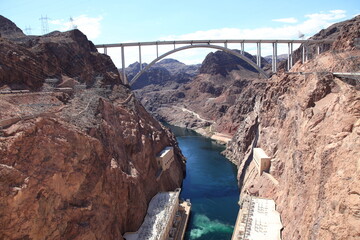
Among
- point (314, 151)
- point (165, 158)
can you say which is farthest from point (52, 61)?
point (314, 151)

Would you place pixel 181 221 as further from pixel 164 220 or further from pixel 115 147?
pixel 115 147

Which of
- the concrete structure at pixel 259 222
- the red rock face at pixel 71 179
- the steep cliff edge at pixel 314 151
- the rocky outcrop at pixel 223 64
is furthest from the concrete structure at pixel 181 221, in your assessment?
the rocky outcrop at pixel 223 64

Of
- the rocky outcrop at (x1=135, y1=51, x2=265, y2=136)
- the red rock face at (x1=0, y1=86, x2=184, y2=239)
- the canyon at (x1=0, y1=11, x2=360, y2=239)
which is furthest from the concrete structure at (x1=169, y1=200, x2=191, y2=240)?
the rocky outcrop at (x1=135, y1=51, x2=265, y2=136)

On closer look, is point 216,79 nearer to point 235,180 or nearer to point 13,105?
point 235,180

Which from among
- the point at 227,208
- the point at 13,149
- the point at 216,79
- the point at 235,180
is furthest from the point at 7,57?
the point at 216,79

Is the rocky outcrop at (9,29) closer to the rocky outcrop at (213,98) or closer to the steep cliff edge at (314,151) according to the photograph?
the steep cliff edge at (314,151)

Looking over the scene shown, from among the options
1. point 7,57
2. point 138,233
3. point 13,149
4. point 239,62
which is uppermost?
point 239,62

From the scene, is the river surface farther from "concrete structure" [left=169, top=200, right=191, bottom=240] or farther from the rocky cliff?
the rocky cliff
